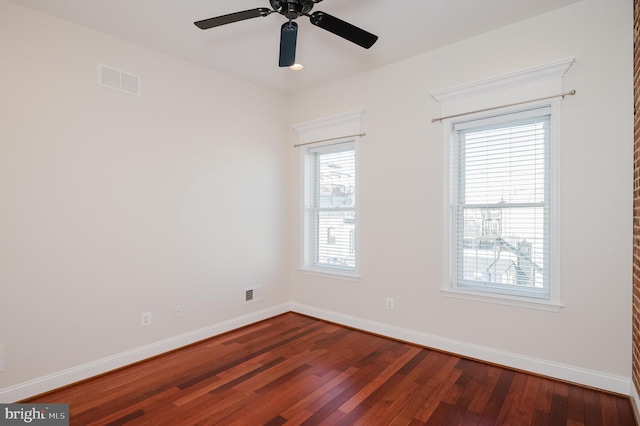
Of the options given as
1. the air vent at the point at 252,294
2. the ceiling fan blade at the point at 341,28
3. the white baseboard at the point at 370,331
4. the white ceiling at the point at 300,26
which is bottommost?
the white baseboard at the point at 370,331

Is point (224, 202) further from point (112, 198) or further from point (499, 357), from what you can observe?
point (499, 357)

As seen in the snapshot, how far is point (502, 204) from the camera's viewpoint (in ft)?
9.96

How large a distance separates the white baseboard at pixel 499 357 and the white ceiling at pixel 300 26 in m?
2.77

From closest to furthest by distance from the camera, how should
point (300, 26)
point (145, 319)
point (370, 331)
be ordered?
point (300, 26) → point (145, 319) → point (370, 331)

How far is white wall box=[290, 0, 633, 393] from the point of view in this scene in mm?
2492

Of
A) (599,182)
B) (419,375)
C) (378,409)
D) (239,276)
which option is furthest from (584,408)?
(239,276)

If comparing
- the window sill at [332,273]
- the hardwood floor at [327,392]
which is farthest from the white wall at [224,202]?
the hardwood floor at [327,392]

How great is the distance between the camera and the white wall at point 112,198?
2510 millimetres

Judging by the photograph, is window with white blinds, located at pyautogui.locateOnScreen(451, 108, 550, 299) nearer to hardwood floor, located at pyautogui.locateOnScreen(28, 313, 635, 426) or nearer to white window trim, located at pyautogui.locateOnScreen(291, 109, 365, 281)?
hardwood floor, located at pyautogui.locateOnScreen(28, 313, 635, 426)

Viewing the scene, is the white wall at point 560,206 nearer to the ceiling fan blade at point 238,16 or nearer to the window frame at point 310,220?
the window frame at point 310,220

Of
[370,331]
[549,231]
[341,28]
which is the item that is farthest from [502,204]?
[341,28]

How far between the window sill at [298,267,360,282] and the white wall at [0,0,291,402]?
0.60 meters

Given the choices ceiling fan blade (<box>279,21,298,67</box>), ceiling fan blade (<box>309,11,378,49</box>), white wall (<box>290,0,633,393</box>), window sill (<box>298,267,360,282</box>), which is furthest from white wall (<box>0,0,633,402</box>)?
ceiling fan blade (<box>279,21,298,67</box>)

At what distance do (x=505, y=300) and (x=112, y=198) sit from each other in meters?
3.47
